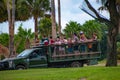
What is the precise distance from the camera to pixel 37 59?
85.0ft

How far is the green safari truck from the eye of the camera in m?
25.5

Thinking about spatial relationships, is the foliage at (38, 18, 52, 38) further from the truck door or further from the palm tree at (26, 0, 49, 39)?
the truck door

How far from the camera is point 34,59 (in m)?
25.9

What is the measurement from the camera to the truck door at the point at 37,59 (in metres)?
25.9

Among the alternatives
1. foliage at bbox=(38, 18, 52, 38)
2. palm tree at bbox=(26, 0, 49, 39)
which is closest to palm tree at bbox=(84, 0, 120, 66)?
palm tree at bbox=(26, 0, 49, 39)

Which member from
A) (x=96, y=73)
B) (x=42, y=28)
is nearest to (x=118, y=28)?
(x=96, y=73)

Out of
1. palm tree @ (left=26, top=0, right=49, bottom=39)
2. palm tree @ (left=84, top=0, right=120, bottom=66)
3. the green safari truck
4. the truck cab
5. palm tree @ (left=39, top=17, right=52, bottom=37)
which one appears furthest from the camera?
palm tree @ (left=39, top=17, right=52, bottom=37)

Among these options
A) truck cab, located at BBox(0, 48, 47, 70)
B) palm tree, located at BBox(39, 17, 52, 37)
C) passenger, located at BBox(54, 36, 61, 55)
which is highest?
palm tree, located at BBox(39, 17, 52, 37)

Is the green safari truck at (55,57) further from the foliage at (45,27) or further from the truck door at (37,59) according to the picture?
the foliage at (45,27)

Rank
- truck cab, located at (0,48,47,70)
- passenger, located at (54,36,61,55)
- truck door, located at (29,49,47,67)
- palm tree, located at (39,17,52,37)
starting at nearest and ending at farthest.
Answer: truck cab, located at (0,48,47,70)
truck door, located at (29,49,47,67)
passenger, located at (54,36,61,55)
palm tree, located at (39,17,52,37)

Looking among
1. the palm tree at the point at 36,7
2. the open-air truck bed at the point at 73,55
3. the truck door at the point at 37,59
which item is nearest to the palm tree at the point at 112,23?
the open-air truck bed at the point at 73,55

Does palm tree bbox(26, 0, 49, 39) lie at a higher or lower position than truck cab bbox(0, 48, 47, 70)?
higher

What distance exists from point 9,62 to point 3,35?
28044mm

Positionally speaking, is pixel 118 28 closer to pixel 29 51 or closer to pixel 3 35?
pixel 29 51
